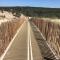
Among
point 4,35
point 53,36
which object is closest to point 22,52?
point 4,35

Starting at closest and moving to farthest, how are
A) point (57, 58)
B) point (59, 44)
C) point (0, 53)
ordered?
point (57, 58) < point (0, 53) < point (59, 44)

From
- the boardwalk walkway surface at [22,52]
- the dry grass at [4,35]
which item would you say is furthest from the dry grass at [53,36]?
the dry grass at [4,35]

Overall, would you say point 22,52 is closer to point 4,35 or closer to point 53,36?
point 4,35

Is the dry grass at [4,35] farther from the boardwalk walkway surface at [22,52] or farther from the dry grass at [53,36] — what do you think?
the dry grass at [53,36]

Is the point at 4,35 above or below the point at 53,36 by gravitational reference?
above

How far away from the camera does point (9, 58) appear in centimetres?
1403

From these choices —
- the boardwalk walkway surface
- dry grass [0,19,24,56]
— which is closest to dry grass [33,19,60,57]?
the boardwalk walkway surface

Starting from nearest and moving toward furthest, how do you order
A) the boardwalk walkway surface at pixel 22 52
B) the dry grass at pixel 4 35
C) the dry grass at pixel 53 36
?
the boardwalk walkway surface at pixel 22 52, the dry grass at pixel 4 35, the dry grass at pixel 53 36

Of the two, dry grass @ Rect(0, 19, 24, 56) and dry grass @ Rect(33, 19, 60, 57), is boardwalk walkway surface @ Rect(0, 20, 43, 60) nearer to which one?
dry grass @ Rect(0, 19, 24, 56)

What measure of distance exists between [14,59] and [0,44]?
137cm

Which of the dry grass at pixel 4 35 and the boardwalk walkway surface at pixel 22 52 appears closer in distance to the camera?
the boardwalk walkway surface at pixel 22 52

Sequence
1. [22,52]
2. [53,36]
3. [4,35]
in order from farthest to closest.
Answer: [53,36], [4,35], [22,52]

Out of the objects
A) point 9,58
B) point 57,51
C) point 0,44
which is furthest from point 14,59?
point 57,51

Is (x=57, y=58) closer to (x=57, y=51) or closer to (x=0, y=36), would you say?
(x=57, y=51)
